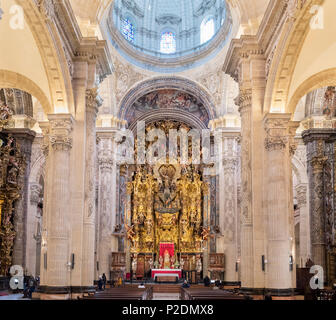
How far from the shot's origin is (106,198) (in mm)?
33312

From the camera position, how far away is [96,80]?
72.6ft

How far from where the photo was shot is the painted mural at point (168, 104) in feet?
123

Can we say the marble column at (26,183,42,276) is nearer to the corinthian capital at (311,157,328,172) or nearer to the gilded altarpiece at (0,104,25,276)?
the gilded altarpiece at (0,104,25,276)

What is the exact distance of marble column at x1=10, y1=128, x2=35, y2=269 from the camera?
24.7 m

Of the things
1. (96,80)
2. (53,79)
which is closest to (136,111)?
(96,80)

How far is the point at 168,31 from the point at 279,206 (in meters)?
23.4

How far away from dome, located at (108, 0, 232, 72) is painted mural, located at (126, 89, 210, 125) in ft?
7.35

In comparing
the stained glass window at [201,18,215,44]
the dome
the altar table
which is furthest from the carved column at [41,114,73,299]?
the stained glass window at [201,18,215,44]

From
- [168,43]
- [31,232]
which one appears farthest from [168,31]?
[31,232]

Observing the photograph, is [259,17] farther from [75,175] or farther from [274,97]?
[75,175]

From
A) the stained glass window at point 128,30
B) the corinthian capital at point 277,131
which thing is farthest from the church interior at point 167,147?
the stained glass window at point 128,30

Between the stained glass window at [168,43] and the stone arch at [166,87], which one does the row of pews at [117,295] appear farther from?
the stained glass window at [168,43]

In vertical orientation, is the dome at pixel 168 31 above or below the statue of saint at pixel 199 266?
above

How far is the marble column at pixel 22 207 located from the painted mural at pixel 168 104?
40.2 ft
